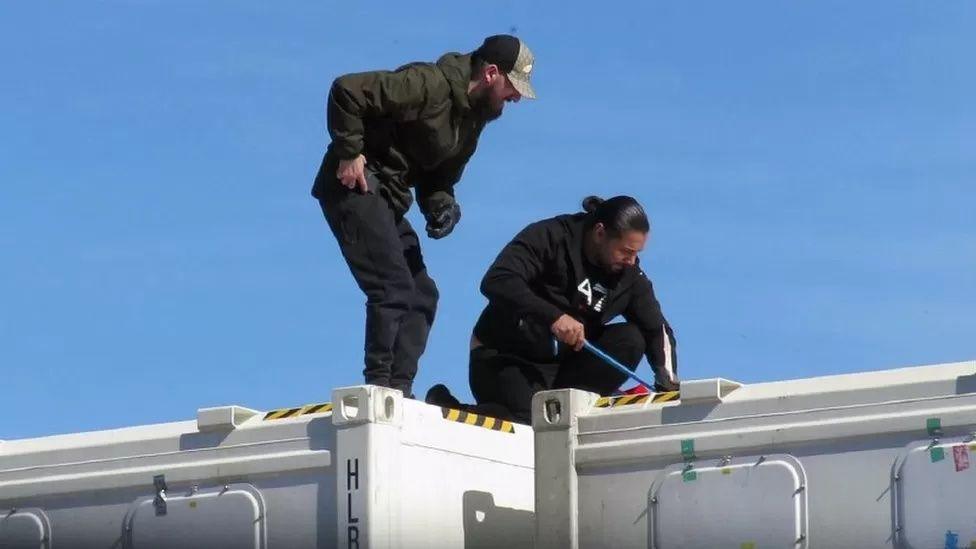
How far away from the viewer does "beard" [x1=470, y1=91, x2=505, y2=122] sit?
24.0ft

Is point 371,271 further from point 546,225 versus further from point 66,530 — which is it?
point 66,530

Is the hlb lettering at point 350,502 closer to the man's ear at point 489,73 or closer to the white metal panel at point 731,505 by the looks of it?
the white metal panel at point 731,505

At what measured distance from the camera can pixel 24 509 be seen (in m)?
6.65

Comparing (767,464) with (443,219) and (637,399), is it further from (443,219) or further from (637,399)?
(443,219)

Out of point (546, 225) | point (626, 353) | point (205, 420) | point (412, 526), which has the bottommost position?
point (412, 526)

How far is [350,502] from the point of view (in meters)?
5.75

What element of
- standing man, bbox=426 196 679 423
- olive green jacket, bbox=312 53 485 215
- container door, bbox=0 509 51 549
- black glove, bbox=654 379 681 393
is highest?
olive green jacket, bbox=312 53 485 215

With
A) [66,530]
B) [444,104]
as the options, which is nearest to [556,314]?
[444,104]

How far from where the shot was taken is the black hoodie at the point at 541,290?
284 inches

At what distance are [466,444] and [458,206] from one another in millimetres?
1755

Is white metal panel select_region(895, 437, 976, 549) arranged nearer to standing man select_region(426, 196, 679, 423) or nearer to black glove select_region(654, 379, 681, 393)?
standing man select_region(426, 196, 679, 423)

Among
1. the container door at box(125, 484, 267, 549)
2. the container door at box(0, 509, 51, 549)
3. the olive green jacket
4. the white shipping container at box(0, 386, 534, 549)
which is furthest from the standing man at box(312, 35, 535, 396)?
the container door at box(0, 509, 51, 549)

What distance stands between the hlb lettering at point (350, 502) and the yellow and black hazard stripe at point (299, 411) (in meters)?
0.32

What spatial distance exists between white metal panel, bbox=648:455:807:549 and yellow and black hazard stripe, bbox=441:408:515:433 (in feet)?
2.33
